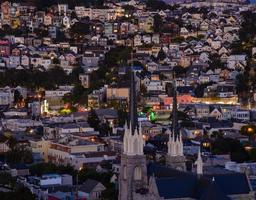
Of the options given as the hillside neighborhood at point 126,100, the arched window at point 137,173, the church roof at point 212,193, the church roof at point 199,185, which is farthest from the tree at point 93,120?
the church roof at point 212,193

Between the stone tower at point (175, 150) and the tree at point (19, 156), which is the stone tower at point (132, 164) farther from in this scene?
the tree at point (19, 156)

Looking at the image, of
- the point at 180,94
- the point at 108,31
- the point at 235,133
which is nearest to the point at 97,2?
the point at 108,31

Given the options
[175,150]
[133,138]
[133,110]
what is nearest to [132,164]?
[133,138]

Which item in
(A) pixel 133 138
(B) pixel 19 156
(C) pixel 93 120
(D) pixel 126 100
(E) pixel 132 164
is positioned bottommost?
(B) pixel 19 156

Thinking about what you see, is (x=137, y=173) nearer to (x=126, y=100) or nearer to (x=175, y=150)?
(x=175, y=150)

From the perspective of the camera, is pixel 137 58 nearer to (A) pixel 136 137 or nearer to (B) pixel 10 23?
(B) pixel 10 23

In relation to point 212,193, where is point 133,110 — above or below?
above
